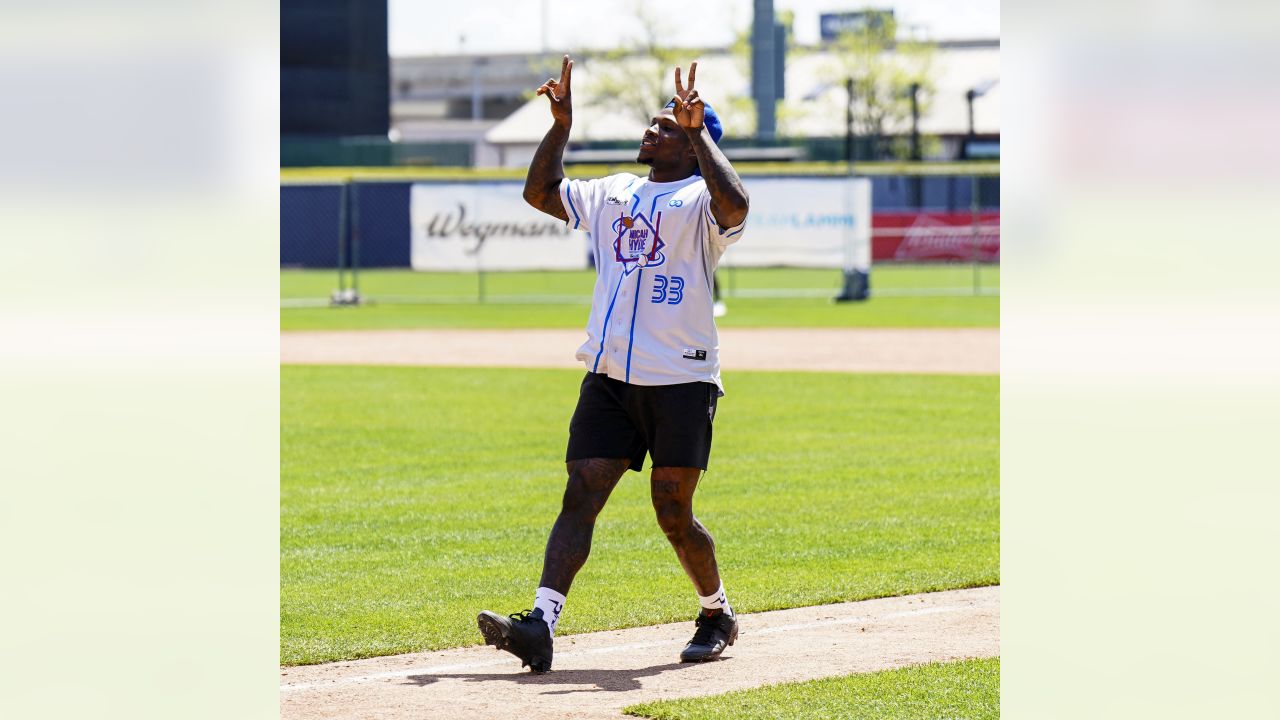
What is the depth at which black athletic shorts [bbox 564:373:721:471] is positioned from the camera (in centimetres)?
585

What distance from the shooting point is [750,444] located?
12.7 metres

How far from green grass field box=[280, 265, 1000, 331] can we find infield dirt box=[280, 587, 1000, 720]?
18.9 meters

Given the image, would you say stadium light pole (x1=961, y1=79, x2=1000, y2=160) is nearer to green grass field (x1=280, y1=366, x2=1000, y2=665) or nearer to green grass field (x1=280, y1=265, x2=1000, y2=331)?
green grass field (x1=280, y1=265, x2=1000, y2=331)

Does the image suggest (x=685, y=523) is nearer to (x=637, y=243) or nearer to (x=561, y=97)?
(x=637, y=243)

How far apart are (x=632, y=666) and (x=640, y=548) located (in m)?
2.61

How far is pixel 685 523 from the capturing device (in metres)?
6.00

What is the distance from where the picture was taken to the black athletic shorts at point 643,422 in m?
5.85

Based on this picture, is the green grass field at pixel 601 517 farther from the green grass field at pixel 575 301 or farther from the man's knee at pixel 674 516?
the green grass field at pixel 575 301

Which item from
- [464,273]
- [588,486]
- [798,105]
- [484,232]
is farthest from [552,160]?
[798,105]

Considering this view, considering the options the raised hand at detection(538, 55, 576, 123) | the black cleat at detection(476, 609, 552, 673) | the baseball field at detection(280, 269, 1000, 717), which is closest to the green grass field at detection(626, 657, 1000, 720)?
the baseball field at detection(280, 269, 1000, 717)

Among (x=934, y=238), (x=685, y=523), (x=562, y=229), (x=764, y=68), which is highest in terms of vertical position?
(x=764, y=68)

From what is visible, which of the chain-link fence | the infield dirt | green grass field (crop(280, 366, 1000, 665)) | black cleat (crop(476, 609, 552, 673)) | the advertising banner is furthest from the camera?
the advertising banner
